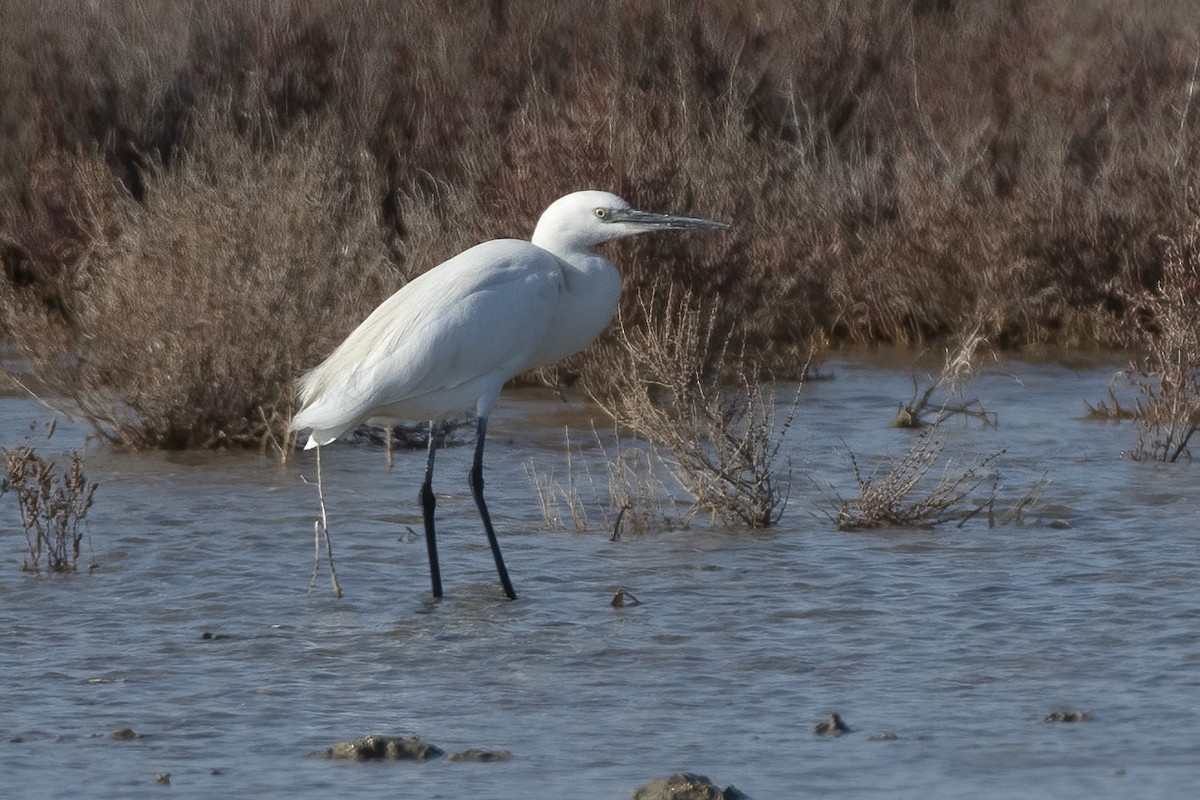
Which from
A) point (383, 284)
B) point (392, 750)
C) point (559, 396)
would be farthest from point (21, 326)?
point (392, 750)

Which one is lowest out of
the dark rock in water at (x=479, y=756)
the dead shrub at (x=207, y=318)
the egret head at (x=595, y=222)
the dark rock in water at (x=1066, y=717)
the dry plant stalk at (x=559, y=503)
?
the dry plant stalk at (x=559, y=503)

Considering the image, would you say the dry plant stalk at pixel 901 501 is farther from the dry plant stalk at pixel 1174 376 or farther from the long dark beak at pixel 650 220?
the dry plant stalk at pixel 1174 376

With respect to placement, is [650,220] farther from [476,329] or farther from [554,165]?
[554,165]

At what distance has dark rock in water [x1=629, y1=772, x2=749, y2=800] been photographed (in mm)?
3711

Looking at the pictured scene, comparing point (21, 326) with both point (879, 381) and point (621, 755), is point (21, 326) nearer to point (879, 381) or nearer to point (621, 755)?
point (879, 381)

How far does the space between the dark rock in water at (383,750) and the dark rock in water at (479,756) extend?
41mm

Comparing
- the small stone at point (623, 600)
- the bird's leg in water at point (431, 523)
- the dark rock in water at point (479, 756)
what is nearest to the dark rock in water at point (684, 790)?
the dark rock in water at point (479, 756)

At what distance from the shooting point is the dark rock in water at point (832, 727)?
4.28 meters

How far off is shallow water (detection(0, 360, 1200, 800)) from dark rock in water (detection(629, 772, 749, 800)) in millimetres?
120

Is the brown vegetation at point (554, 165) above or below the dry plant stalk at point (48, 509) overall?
above

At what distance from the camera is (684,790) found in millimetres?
3717

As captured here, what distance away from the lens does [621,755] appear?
13.6 feet

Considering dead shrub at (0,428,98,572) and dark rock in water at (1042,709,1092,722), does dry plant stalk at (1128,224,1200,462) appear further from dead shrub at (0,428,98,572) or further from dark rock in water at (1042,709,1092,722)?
dead shrub at (0,428,98,572)

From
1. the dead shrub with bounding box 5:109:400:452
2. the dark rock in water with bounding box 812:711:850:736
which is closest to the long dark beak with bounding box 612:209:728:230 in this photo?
the dead shrub with bounding box 5:109:400:452
